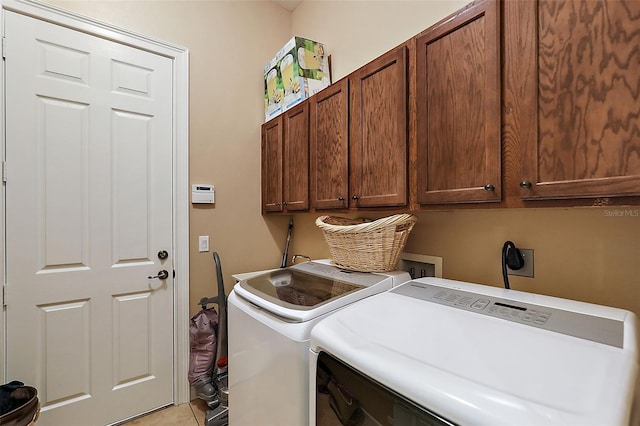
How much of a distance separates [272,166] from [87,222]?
1238 mm

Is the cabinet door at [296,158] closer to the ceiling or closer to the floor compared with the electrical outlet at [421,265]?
closer to the ceiling

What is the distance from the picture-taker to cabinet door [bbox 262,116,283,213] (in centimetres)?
219

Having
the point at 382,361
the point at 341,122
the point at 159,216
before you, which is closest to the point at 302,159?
the point at 341,122

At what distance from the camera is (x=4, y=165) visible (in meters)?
1.59

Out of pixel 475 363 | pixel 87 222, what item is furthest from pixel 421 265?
pixel 87 222

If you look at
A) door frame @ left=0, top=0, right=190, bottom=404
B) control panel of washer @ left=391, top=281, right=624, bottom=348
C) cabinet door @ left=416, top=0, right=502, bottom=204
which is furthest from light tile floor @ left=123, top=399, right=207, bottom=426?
cabinet door @ left=416, top=0, right=502, bottom=204

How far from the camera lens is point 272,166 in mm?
2299

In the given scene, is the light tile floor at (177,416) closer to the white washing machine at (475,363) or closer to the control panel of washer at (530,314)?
the white washing machine at (475,363)

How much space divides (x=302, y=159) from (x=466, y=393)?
1.56 meters

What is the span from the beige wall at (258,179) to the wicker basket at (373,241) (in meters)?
0.25

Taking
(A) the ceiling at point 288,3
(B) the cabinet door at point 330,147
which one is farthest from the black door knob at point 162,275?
(A) the ceiling at point 288,3

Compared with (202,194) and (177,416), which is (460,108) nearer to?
(202,194)

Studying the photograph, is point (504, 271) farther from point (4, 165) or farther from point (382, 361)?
point (4, 165)

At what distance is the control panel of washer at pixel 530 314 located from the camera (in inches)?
28.2
